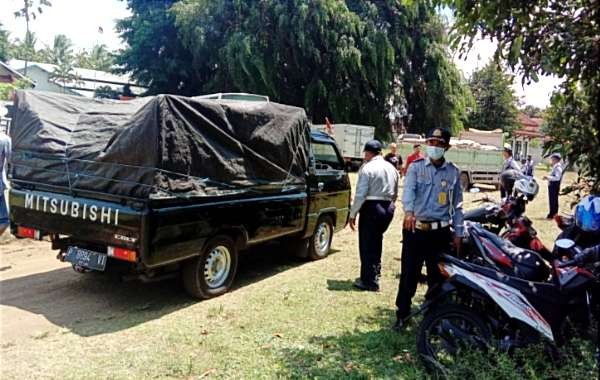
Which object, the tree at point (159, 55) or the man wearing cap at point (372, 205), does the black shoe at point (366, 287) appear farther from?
the tree at point (159, 55)

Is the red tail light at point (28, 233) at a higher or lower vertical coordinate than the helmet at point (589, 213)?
lower

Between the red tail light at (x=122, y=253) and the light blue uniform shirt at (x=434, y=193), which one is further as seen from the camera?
the red tail light at (x=122, y=253)

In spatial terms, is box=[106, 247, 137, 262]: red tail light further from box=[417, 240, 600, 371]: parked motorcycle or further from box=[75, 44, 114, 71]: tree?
box=[75, 44, 114, 71]: tree

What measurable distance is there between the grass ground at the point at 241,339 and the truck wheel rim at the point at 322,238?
110 centimetres

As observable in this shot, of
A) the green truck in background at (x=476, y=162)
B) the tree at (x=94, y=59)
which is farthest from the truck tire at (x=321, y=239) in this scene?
the tree at (x=94, y=59)

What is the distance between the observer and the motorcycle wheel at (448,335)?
3648 mm

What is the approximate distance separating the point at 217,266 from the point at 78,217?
5.07ft

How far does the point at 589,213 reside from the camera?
4.05 meters

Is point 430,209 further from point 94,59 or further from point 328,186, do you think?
point 94,59

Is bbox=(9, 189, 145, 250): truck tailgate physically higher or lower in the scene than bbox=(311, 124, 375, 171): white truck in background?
lower

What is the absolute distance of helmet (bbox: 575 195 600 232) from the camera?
13.2ft

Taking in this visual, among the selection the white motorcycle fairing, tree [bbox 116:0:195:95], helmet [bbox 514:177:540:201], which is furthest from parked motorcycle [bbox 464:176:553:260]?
tree [bbox 116:0:195:95]

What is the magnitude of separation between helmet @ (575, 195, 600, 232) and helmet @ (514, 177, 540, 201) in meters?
0.85

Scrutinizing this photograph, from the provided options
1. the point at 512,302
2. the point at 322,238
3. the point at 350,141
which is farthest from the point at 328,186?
the point at 350,141
